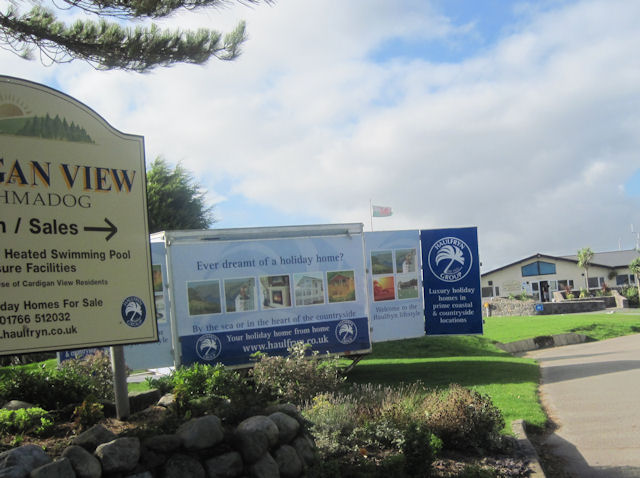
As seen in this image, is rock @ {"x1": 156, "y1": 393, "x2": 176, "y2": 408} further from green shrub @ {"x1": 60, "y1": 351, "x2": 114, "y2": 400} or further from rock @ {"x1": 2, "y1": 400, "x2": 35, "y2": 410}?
green shrub @ {"x1": 60, "y1": 351, "x2": 114, "y2": 400}

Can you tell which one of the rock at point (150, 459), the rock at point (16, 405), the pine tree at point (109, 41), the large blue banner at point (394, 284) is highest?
the pine tree at point (109, 41)

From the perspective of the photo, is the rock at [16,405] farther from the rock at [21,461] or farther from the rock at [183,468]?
the rock at [183,468]

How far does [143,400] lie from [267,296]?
5898mm

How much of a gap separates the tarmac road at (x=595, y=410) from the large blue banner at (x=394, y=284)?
3236 mm

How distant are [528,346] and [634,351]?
470cm

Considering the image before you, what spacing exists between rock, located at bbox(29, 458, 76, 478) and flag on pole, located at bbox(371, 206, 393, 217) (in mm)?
14479

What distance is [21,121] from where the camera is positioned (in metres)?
5.36

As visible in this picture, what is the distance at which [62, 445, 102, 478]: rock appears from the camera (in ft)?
14.2

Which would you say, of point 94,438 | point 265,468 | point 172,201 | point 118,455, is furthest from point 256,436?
point 172,201

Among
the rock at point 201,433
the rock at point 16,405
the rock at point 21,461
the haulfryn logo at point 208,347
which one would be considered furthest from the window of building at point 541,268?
the rock at point 21,461

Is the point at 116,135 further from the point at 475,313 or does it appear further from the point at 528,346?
the point at 528,346

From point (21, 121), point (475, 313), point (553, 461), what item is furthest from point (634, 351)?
point (21, 121)

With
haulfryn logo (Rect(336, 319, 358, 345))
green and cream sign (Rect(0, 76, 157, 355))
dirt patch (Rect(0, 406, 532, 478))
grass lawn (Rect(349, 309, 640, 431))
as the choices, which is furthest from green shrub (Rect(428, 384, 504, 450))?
haulfryn logo (Rect(336, 319, 358, 345))

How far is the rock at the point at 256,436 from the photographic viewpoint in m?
5.20
